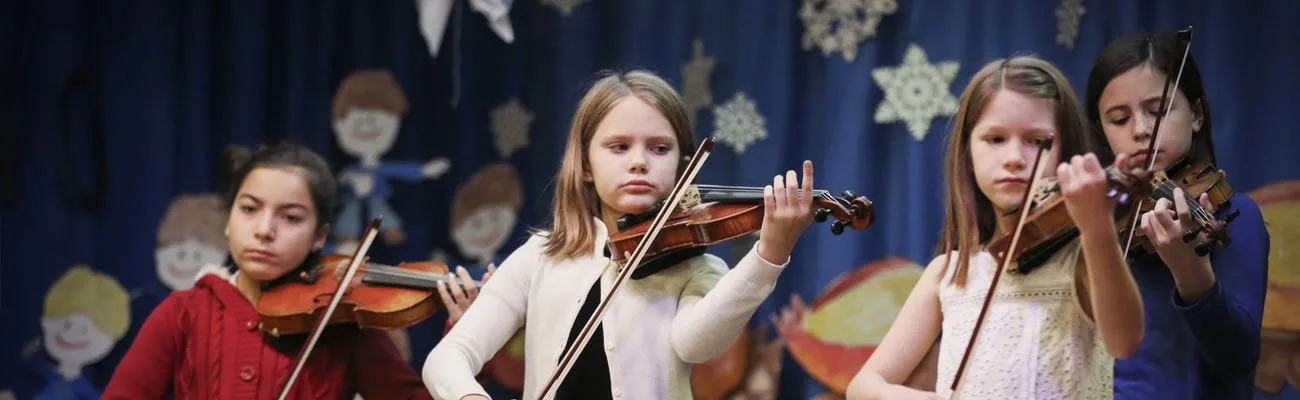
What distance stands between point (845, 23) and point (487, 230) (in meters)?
1.05

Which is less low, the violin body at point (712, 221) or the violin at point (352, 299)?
the violin body at point (712, 221)

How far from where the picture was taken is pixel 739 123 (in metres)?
2.95

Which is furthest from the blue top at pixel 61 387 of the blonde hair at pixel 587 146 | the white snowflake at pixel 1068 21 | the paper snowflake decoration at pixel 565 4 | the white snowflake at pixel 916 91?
the white snowflake at pixel 1068 21

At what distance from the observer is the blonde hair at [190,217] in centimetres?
331

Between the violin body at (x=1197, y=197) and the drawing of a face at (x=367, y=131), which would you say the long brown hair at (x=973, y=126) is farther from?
the drawing of a face at (x=367, y=131)

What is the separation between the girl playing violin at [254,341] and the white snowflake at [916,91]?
3.90 ft

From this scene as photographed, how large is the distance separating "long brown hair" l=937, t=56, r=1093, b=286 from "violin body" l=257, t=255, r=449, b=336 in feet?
3.14

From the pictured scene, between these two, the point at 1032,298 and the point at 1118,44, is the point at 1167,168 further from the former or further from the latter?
the point at 1032,298

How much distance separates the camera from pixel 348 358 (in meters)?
2.35

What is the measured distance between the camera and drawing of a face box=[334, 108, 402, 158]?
329 centimetres

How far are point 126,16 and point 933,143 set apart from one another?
2.09 metres

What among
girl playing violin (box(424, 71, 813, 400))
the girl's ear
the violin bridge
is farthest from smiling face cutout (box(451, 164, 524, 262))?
the violin bridge

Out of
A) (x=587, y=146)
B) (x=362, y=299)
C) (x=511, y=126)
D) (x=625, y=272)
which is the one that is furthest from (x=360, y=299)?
(x=511, y=126)

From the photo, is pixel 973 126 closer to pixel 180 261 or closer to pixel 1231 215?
pixel 1231 215
